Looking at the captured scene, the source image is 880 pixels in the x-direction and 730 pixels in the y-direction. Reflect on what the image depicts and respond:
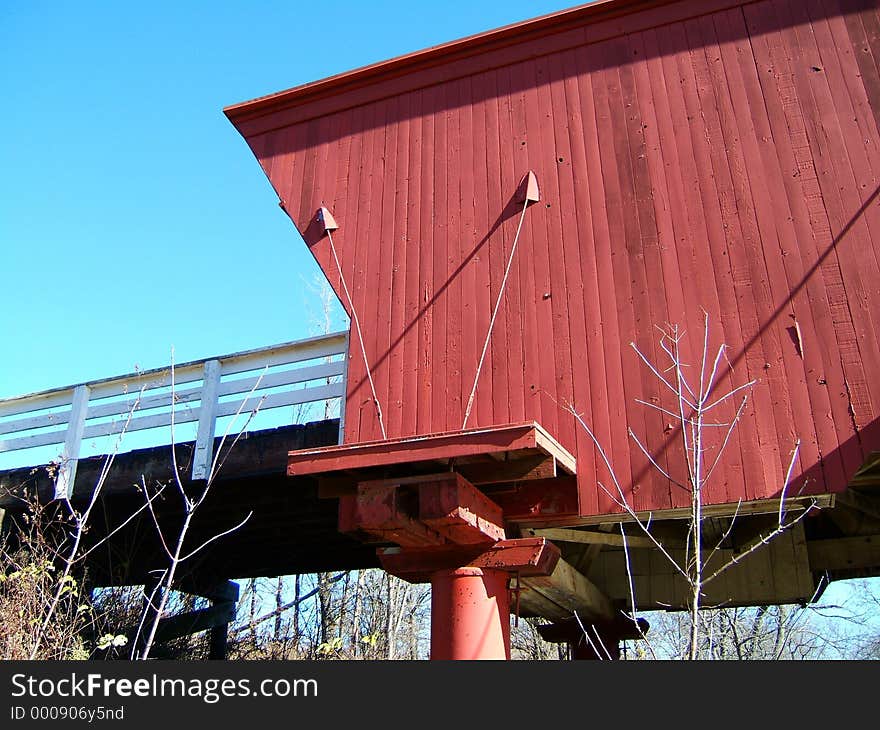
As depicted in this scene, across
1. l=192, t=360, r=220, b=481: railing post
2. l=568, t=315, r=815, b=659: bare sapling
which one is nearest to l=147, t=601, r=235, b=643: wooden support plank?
l=192, t=360, r=220, b=481: railing post

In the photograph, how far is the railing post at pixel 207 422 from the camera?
24.2 ft

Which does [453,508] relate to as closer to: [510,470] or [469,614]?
[510,470]

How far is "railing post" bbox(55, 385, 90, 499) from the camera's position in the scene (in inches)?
315

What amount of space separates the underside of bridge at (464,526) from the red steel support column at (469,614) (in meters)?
0.02

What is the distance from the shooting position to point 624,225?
20.4 ft

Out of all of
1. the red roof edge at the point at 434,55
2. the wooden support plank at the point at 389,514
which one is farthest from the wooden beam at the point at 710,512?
the red roof edge at the point at 434,55

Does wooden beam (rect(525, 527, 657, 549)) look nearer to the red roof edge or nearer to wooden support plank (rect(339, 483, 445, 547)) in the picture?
wooden support plank (rect(339, 483, 445, 547))

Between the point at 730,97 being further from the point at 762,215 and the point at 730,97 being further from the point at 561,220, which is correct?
the point at 561,220

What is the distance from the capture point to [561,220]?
6.43 m

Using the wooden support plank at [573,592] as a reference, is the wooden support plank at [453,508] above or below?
above

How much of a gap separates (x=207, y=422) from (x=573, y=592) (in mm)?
3525

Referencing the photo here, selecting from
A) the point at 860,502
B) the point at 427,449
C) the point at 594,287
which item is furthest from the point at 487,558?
the point at 860,502

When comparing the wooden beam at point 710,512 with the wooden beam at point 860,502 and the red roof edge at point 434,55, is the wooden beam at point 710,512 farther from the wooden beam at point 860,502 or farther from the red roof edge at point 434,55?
the red roof edge at point 434,55

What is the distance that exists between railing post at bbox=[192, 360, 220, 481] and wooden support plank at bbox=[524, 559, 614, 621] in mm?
3061
